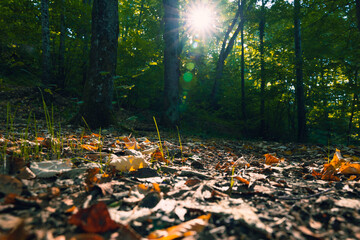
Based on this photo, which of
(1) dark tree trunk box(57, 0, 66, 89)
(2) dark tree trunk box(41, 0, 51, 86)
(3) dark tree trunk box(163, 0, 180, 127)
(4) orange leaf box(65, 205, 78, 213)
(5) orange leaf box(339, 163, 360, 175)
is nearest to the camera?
(4) orange leaf box(65, 205, 78, 213)

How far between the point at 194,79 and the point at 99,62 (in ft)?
26.4

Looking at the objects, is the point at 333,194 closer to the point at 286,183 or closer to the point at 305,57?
the point at 286,183

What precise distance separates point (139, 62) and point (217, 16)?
30.6 ft

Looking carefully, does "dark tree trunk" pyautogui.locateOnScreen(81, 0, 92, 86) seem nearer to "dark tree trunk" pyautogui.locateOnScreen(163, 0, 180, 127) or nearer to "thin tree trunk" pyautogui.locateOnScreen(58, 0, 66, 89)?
"thin tree trunk" pyautogui.locateOnScreen(58, 0, 66, 89)

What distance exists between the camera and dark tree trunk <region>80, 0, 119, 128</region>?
404 cm

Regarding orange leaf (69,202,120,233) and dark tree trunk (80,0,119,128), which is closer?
orange leaf (69,202,120,233)

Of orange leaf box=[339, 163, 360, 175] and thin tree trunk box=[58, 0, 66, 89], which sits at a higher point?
thin tree trunk box=[58, 0, 66, 89]

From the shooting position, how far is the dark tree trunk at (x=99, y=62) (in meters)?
4.04

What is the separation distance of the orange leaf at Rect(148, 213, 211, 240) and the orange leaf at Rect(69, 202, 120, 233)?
15 cm

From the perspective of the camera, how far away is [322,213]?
89 cm

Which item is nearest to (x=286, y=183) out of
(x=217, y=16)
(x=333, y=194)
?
(x=333, y=194)

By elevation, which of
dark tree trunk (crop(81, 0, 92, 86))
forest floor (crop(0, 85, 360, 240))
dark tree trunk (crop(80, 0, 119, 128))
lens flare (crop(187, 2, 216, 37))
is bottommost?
forest floor (crop(0, 85, 360, 240))

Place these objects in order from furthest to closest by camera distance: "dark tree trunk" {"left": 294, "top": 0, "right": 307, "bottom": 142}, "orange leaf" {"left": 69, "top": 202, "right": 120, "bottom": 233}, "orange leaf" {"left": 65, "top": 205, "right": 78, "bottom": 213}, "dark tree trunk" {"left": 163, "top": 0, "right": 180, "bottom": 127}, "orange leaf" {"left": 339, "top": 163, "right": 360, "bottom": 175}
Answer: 1. "dark tree trunk" {"left": 163, "top": 0, "right": 180, "bottom": 127}
2. "dark tree trunk" {"left": 294, "top": 0, "right": 307, "bottom": 142}
3. "orange leaf" {"left": 339, "top": 163, "right": 360, "bottom": 175}
4. "orange leaf" {"left": 65, "top": 205, "right": 78, "bottom": 213}
5. "orange leaf" {"left": 69, "top": 202, "right": 120, "bottom": 233}

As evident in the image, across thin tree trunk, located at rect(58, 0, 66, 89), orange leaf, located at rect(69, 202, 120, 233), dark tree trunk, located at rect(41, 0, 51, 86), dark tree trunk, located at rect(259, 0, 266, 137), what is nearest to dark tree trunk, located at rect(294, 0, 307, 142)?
dark tree trunk, located at rect(259, 0, 266, 137)
